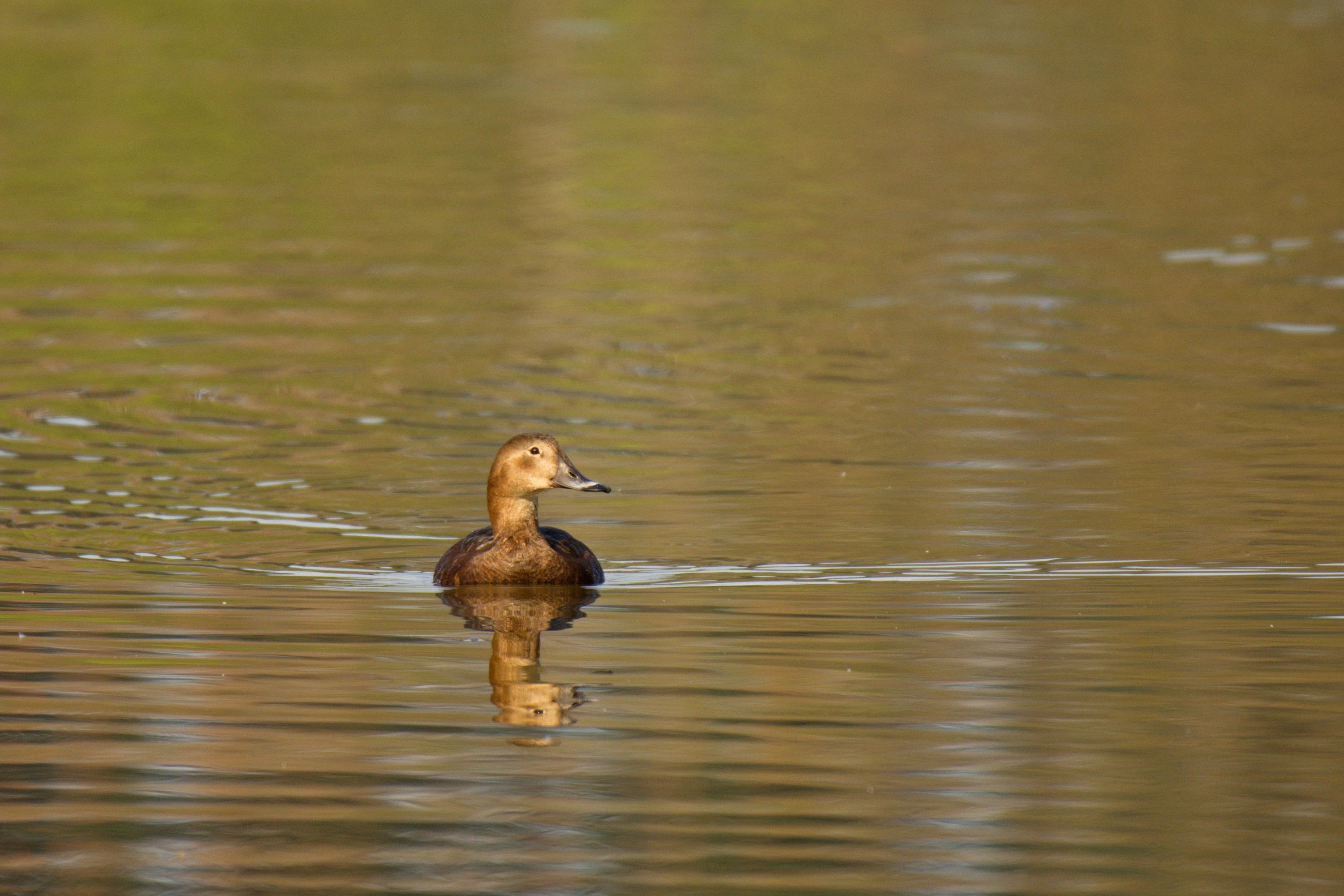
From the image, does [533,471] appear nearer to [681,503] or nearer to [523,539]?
[523,539]

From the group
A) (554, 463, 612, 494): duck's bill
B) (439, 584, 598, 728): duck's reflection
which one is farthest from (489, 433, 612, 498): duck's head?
(439, 584, 598, 728): duck's reflection

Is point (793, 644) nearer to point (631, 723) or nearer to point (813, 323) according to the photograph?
point (631, 723)

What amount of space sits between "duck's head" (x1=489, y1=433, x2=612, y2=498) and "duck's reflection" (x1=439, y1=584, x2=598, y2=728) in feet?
1.65

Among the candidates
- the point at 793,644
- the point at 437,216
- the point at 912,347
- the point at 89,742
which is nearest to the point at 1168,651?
the point at 793,644

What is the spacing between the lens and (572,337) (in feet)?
66.3

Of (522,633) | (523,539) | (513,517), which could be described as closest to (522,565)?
(523,539)

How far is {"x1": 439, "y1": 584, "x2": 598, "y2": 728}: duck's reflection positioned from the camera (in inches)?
369

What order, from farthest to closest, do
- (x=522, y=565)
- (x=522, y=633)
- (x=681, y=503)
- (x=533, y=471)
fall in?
1. (x=681, y=503)
2. (x=533, y=471)
3. (x=522, y=565)
4. (x=522, y=633)

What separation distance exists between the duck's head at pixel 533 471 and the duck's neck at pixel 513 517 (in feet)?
0.16

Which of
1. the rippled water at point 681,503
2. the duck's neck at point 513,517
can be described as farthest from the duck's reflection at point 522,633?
the duck's neck at point 513,517

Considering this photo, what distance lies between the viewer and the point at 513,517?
12062 millimetres

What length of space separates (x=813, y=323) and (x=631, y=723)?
11.9m

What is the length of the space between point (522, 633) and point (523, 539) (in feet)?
3.61

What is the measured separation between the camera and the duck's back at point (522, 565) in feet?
39.1
